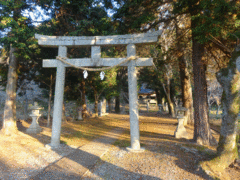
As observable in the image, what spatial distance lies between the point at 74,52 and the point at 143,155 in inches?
311

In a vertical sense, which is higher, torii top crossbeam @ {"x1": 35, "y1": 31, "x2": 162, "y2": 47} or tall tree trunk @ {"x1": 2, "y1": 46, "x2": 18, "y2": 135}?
torii top crossbeam @ {"x1": 35, "y1": 31, "x2": 162, "y2": 47}

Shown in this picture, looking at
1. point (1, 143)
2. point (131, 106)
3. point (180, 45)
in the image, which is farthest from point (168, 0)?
point (1, 143)

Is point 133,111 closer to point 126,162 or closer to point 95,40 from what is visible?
point 126,162

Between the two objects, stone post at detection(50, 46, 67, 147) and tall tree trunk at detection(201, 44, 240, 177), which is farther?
stone post at detection(50, 46, 67, 147)

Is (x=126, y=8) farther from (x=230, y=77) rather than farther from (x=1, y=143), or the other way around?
(x=1, y=143)

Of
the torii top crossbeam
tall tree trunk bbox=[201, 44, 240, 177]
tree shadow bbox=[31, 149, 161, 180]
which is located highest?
the torii top crossbeam

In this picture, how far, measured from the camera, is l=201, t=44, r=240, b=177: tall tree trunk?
3.82 meters

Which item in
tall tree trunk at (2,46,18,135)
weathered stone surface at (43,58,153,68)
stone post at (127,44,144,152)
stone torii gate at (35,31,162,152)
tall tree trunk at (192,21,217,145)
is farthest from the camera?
tall tree trunk at (2,46,18,135)

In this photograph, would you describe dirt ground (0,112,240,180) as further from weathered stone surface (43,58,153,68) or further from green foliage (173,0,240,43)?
green foliage (173,0,240,43)

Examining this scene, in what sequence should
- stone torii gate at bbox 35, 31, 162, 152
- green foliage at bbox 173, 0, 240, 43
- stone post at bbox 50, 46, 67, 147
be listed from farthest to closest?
stone post at bbox 50, 46, 67, 147
stone torii gate at bbox 35, 31, 162, 152
green foliage at bbox 173, 0, 240, 43

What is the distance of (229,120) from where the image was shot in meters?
3.90

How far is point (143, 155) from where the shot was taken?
472cm

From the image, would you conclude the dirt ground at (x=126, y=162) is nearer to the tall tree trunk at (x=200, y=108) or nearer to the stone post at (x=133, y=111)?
the stone post at (x=133, y=111)

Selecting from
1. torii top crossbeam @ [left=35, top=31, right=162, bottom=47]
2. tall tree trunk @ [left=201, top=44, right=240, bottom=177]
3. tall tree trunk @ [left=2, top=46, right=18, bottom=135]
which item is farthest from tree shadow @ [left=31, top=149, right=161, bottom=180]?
tall tree trunk @ [left=2, top=46, right=18, bottom=135]
